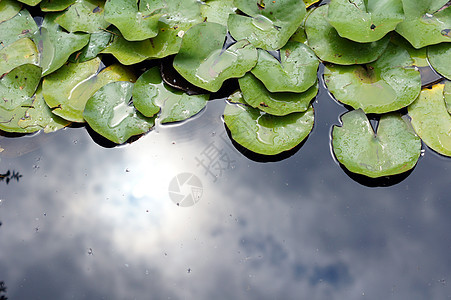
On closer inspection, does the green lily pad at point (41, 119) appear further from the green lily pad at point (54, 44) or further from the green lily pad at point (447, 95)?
the green lily pad at point (447, 95)

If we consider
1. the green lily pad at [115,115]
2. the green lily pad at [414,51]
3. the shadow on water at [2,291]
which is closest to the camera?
the shadow on water at [2,291]

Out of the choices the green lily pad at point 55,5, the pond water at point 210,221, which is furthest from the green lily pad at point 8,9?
the pond water at point 210,221

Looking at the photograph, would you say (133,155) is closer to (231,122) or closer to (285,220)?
(231,122)

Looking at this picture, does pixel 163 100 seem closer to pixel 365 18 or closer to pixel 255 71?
pixel 255 71

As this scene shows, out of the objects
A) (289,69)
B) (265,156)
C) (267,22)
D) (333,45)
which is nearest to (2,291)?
(265,156)

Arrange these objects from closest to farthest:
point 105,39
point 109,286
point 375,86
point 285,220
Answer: point 109,286
point 285,220
point 375,86
point 105,39

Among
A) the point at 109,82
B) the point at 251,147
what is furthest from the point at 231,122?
the point at 109,82
